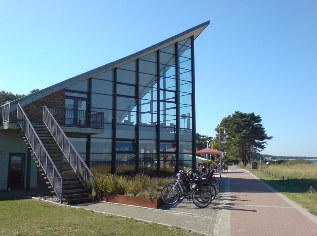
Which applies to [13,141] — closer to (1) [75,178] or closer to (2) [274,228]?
(1) [75,178]

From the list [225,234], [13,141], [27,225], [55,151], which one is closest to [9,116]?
[13,141]

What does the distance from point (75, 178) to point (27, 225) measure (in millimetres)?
6395

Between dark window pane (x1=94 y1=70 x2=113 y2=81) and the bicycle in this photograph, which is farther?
dark window pane (x1=94 y1=70 x2=113 y2=81)

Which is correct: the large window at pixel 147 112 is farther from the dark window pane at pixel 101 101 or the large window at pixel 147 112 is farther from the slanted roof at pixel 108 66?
the slanted roof at pixel 108 66

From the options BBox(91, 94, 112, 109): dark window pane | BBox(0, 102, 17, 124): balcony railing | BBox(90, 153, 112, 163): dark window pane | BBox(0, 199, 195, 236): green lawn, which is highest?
BBox(91, 94, 112, 109): dark window pane

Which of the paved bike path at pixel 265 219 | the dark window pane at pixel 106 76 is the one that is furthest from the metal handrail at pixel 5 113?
the paved bike path at pixel 265 219

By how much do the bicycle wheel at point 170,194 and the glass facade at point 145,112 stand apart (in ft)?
33.8

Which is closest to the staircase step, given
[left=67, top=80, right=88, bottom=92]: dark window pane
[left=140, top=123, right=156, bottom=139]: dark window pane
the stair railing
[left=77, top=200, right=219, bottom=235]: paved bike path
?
the stair railing

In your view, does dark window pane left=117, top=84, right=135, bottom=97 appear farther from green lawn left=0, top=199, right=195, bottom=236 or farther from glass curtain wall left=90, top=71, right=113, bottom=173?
green lawn left=0, top=199, right=195, bottom=236

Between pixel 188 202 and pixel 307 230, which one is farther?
pixel 188 202

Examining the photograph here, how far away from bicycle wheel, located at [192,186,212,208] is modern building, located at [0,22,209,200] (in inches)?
180

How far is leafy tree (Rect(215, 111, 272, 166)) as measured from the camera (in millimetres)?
84875

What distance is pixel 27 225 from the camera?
1016cm

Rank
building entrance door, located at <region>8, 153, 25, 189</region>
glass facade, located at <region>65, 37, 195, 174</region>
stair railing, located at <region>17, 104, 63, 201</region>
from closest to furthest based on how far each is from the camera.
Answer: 1. stair railing, located at <region>17, 104, 63, 201</region>
2. building entrance door, located at <region>8, 153, 25, 189</region>
3. glass facade, located at <region>65, 37, 195, 174</region>
